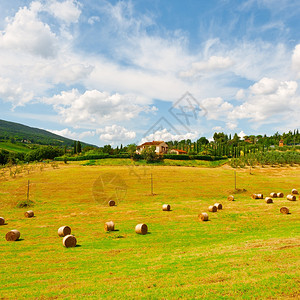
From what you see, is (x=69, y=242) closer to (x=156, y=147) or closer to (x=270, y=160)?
(x=270, y=160)

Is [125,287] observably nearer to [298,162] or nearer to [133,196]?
[133,196]

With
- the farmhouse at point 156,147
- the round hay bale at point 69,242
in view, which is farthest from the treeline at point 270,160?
the round hay bale at point 69,242

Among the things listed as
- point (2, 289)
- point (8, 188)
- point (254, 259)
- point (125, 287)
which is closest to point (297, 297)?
point (254, 259)

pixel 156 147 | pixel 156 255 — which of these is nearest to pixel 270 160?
pixel 156 147

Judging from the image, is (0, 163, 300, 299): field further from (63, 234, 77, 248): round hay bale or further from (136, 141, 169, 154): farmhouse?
(136, 141, 169, 154): farmhouse

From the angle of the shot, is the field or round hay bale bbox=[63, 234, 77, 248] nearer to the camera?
the field

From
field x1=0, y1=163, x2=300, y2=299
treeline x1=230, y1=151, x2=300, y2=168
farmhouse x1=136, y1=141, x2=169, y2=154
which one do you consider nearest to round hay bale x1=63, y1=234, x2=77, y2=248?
field x1=0, y1=163, x2=300, y2=299

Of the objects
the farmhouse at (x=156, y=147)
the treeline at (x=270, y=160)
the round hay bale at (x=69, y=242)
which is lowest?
the round hay bale at (x=69, y=242)

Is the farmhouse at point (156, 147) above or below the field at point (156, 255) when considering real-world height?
above

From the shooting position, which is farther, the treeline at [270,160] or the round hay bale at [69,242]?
the treeline at [270,160]

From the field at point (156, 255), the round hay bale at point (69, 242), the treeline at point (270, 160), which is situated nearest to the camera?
the field at point (156, 255)

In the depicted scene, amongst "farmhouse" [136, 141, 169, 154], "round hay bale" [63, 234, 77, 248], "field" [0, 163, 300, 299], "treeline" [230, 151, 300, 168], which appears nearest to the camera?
"field" [0, 163, 300, 299]

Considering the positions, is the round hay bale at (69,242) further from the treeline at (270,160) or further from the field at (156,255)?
the treeline at (270,160)

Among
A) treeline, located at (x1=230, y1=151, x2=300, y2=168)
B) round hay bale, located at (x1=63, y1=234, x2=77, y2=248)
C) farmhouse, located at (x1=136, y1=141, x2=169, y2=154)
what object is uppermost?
farmhouse, located at (x1=136, y1=141, x2=169, y2=154)
